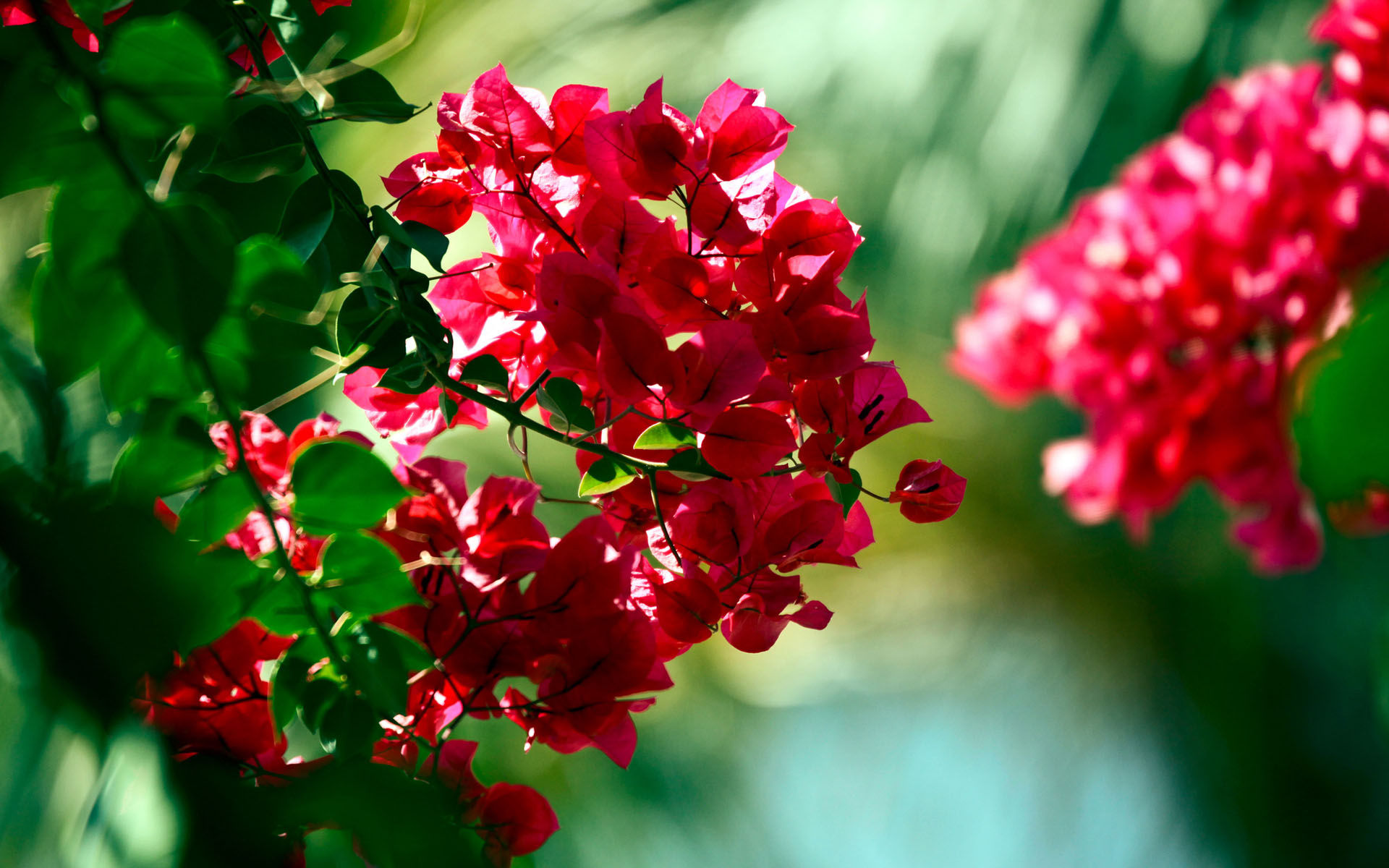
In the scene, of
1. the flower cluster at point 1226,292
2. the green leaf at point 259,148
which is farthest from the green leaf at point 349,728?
the flower cluster at point 1226,292

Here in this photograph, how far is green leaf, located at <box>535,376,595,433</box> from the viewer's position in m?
0.23

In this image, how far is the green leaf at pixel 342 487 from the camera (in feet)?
0.61

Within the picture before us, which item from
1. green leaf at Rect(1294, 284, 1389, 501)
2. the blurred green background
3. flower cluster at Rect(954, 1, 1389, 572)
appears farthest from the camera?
the blurred green background

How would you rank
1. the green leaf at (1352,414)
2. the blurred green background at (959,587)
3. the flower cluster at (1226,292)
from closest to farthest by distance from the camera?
the green leaf at (1352,414)
the flower cluster at (1226,292)
the blurred green background at (959,587)

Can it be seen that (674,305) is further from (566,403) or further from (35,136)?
(35,136)

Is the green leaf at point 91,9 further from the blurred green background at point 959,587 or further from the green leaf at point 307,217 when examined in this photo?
the blurred green background at point 959,587

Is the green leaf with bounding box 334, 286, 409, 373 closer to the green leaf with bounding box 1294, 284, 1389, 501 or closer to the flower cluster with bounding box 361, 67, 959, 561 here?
the flower cluster with bounding box 361, 67, 959, 561

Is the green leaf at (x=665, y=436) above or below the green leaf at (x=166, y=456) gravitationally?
below

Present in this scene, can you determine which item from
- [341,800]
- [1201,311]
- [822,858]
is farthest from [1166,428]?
[822,858]

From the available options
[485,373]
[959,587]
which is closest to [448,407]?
[485,373]

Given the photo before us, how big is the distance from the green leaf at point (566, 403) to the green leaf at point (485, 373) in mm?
11

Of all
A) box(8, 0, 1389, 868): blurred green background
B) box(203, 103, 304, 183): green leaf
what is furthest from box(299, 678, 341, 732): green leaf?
box(8, 0, 1389, 868): blurred green background

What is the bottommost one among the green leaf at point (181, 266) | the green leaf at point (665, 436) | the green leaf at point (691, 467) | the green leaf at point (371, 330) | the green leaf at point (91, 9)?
the green leaf at point (691, 467)

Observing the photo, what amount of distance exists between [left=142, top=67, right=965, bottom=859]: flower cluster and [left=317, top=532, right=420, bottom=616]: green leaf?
0.01 meters
